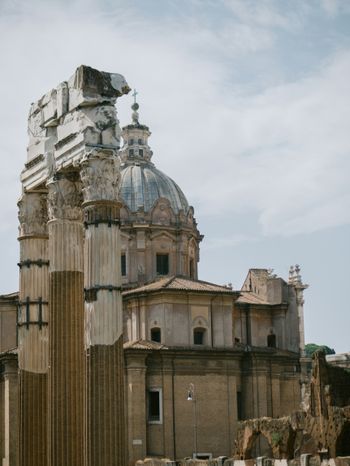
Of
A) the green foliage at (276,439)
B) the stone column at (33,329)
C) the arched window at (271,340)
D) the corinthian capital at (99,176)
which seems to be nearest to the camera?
the corinthian capital at (99,176)

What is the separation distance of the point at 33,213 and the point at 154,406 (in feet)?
82.6

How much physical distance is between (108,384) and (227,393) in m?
30.5

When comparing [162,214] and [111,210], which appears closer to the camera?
[111,210]

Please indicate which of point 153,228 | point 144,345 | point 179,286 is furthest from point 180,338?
point 153,228

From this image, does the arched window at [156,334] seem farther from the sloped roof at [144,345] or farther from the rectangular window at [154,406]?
the rectangular window at [154,406]

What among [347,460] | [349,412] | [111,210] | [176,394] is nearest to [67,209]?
[111,210]

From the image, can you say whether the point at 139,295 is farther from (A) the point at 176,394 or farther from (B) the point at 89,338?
(B) the point at 89,338

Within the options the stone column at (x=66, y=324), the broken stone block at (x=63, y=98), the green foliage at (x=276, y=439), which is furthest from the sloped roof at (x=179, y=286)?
the broken stone block at (x=63, y=98)

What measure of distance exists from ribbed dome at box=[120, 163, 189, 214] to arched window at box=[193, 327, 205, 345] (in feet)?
32.6

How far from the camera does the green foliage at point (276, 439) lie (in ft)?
A: 127

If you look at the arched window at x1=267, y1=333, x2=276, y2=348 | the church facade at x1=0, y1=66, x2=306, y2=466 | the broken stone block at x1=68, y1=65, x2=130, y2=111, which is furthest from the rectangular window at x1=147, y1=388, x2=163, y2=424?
the broken stone block at x1=68, y1=65, x2=130, y2=111

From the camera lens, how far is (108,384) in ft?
87.1

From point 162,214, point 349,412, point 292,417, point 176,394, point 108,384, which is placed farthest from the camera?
point 162,214

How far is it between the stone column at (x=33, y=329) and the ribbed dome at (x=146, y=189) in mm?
31760
